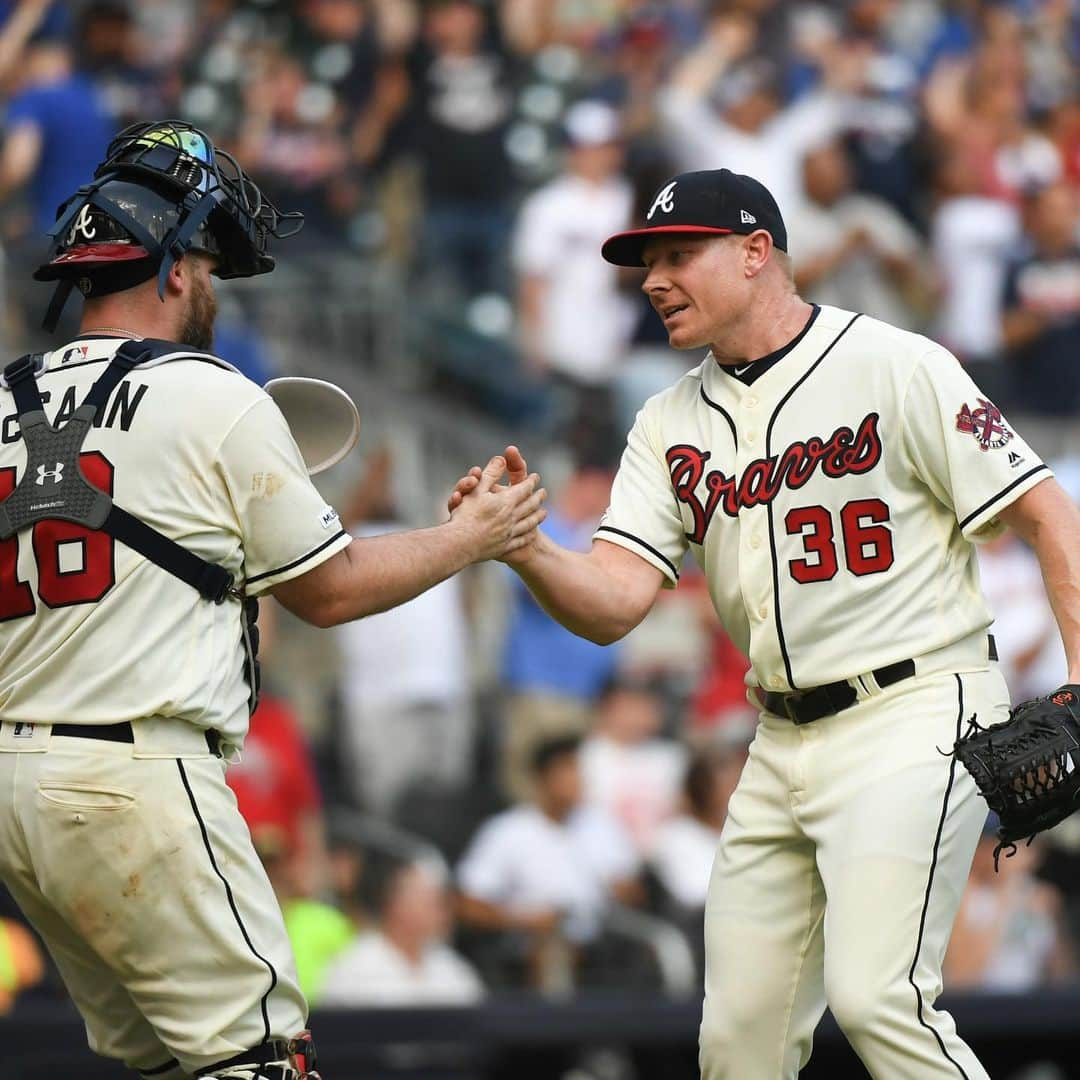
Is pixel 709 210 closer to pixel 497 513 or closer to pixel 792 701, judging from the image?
pixel 497 513

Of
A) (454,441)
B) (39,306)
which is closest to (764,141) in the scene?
(454,441)

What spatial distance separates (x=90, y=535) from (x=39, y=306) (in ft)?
16.3

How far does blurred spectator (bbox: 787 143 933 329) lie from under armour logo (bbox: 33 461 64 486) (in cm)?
603

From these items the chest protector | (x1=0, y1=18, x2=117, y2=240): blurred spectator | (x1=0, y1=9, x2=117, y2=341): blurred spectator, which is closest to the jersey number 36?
the chest protector

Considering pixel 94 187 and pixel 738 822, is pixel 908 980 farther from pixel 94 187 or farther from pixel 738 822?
pixel 94 187

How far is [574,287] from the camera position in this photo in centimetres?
886

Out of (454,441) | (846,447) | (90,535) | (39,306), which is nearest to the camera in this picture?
(90,535)

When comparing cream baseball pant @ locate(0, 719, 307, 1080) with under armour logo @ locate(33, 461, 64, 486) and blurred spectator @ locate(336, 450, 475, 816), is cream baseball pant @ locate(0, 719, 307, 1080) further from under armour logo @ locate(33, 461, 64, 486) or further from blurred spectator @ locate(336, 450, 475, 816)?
blurred spectator @ locate(336, 450, 475, 816)

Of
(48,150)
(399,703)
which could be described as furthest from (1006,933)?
(48,150)

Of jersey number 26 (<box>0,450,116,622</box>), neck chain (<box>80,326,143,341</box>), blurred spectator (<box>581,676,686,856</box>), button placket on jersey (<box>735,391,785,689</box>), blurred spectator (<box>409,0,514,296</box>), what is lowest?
blurred spectator (<box>581,676,686,856</box>)

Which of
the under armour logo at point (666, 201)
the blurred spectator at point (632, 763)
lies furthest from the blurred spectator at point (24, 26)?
the under armour logo at point (666, 201)

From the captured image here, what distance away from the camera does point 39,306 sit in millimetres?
8180

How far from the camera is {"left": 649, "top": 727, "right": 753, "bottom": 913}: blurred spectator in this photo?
749 cm

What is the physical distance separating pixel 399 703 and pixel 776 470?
392cm
